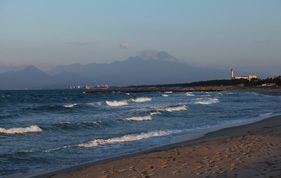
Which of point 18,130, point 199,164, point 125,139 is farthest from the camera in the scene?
point 18,130

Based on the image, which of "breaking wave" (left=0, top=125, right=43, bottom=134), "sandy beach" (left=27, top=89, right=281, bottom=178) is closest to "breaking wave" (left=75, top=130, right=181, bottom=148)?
"sandy beach" (left=27, top=89, right=281, bottom=178)

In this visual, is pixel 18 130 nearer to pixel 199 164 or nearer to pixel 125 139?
pixel 125 139

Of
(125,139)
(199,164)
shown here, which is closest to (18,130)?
(125,139)

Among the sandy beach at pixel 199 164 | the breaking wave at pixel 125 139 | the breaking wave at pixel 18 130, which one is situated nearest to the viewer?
the sandy beach at pixel 199 164

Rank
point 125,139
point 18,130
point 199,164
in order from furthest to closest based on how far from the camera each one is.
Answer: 1. point 18,130
2. point 125,139
3. point 199,164

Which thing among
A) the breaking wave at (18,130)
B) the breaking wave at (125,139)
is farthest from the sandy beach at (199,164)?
the breaking wave at (18,130)

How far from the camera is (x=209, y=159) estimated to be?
7.27m

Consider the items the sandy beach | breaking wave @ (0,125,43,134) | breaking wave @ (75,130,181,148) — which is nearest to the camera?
the sandy beach

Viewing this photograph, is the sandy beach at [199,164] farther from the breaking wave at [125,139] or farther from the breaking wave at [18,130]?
Result: the breaking wave at [18,130]

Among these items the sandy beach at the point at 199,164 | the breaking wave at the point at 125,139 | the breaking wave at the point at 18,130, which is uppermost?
the sandy beach at the point at 199,164

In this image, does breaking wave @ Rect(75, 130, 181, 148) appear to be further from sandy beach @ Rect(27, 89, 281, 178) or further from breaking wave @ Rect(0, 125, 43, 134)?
breaking wave @ Rect(0, 125, 43, 134)

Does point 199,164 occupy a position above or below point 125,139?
above

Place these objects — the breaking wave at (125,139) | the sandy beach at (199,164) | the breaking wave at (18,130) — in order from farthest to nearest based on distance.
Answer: the breaking wave at (18,130) → the breaking wave at (125,139) → the sandy beach at (199,164)

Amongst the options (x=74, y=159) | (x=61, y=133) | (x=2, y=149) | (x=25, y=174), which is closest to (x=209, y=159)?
(x=74, y=159)
